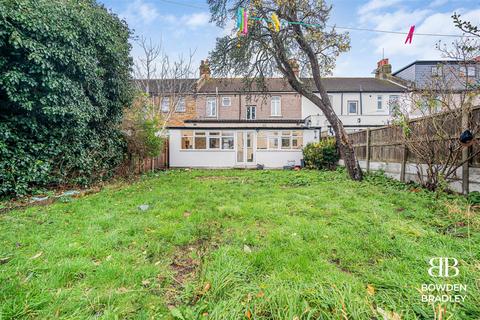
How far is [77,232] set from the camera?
314cm

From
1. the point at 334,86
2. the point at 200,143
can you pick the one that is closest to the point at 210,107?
the point at 200,143

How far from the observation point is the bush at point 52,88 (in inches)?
193

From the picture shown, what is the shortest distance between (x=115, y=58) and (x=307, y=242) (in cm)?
773

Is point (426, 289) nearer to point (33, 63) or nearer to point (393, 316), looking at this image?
point (393, 316)

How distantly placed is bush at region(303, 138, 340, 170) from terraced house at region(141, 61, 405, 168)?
5.82ft

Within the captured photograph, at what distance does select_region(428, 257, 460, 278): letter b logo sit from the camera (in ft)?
6.18

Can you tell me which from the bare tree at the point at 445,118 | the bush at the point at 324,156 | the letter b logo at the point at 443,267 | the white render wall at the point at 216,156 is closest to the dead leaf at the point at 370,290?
the letter b logo at the point at 443,267

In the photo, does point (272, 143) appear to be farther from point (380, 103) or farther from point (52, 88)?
point (52, 88)

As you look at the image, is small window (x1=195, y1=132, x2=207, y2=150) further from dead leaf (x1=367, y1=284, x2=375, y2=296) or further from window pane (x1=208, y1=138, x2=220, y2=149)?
dead leaf (x1=367, y1=284, x2=375, y2=296)

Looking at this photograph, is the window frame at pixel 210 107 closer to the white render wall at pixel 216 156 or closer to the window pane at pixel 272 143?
the white render wall at pixel 216 156

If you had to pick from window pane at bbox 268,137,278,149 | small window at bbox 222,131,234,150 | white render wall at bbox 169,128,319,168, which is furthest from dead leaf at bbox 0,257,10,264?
window pane at bbox 268,137,278,149

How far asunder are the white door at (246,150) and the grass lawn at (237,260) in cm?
1030

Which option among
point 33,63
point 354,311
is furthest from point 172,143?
point 354,311

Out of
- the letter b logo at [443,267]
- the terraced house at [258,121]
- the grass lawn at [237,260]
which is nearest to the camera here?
the grass lawn at [237,260]
